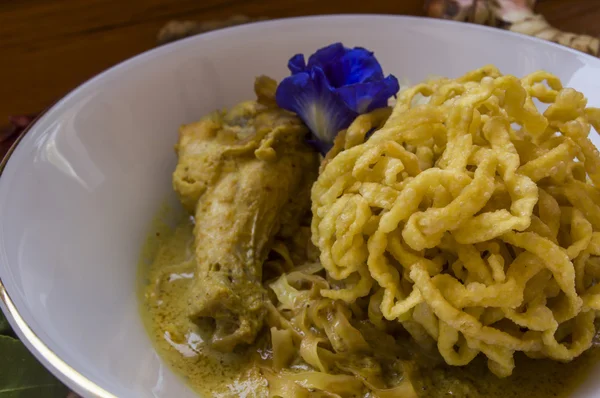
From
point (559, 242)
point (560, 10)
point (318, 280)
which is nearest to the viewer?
point (559, 242)

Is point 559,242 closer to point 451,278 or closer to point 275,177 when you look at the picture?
point 451,278

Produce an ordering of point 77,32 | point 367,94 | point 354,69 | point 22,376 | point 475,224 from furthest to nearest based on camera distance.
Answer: point 77,32
point 354,69
point 367,94
point 22,376
point 475,224

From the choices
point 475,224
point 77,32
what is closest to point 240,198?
point 475,224

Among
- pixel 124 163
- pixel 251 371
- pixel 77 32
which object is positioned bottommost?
pixel 251 371

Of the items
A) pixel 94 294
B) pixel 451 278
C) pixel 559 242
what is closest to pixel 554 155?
pixel 559 242

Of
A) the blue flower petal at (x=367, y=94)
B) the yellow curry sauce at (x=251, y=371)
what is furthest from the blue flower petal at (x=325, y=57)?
the yellow curry sauce at (x=251, y=371)

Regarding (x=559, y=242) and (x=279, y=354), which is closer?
(x=559, y=242)

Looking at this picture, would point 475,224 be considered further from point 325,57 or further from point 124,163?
point 124,163
